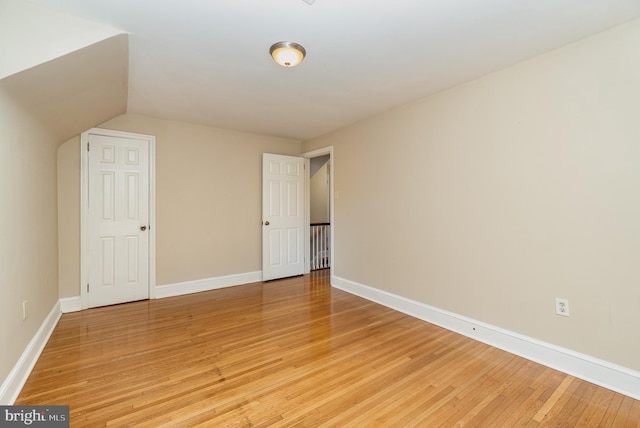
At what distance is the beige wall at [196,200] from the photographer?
3162mm

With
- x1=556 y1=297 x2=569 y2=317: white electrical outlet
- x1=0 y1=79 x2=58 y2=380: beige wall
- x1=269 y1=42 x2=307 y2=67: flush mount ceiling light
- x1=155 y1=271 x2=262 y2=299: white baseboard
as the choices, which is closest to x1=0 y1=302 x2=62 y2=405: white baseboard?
x1=0 y1=79 x2=58 y2=380: beige wall

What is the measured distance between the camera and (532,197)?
7.32ft

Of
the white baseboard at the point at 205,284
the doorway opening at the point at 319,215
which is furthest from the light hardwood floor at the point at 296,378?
the doorway opening at the point at 319,215

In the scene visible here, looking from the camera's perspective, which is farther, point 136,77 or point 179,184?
point 179,184

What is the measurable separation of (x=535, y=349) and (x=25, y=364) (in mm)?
3812

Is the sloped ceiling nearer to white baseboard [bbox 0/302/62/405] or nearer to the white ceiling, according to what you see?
the white ceiling

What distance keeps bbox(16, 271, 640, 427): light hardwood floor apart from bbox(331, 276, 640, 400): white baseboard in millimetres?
81

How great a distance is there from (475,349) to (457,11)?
101 inches

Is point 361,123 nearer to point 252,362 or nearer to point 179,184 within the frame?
point 179,184

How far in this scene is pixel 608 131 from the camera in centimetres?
188

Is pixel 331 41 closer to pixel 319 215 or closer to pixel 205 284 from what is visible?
pixel 205 284

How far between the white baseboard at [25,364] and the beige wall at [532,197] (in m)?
3.26

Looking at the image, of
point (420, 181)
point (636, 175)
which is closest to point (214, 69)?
point (420, 181)

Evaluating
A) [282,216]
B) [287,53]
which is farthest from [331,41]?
[282,216]
